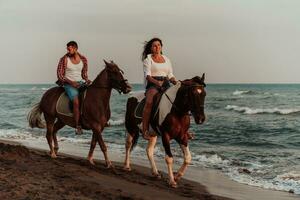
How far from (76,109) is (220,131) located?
46.6 feet

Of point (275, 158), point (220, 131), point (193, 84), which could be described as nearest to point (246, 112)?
point (220, 131)

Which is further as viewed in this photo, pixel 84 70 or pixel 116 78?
pixel 84 70

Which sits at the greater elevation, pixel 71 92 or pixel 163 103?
pixel 71 92

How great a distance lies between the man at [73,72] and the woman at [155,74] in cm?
173

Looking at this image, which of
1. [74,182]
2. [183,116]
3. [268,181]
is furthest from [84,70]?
[268,181]

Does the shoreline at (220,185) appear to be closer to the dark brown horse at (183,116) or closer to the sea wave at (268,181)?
the sea wave at (268,181)

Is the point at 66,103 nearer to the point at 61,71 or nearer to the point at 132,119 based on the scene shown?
the point at 61,71

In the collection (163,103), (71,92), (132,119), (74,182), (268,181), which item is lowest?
(268,181)

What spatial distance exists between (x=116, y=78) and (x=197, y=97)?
2328mm

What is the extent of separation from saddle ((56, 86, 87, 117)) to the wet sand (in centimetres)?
105

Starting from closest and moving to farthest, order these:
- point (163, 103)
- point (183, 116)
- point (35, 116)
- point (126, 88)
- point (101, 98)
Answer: point (183, 116), point (163, 103), point (126, 88), point (101, 98), point (35, 116)

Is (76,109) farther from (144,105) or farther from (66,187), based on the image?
(66,187)

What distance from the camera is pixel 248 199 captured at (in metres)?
8.99

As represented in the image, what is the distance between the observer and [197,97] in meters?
8.46
